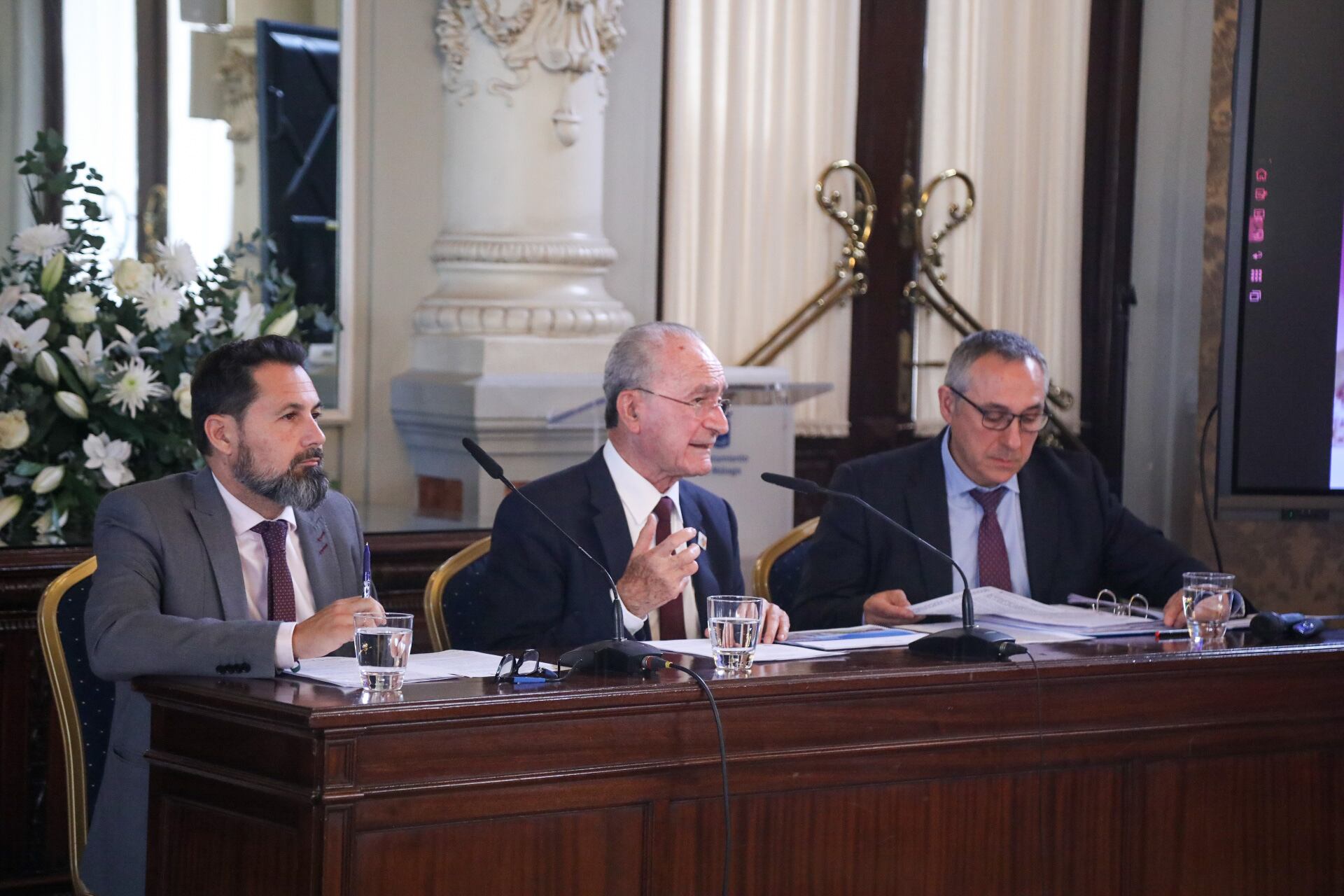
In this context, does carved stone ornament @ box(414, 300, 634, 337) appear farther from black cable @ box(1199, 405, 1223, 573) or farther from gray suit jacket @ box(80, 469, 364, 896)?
black cable @ box(1199, 405, 1223, 573)

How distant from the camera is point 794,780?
253 cm

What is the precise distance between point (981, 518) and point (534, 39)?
6.09 ft

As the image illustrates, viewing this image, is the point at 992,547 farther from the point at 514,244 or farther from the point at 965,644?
the point at 514,244

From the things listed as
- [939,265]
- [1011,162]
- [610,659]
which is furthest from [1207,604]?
[1011,162]

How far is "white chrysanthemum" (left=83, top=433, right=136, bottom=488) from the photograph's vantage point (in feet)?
11.8

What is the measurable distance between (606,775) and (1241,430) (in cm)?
305

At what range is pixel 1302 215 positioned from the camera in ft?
16.0

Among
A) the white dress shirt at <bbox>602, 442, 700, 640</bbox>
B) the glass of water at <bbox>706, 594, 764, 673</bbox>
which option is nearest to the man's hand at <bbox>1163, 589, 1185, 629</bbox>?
the white dress shirt at <bbox>602, 442, 700, 640</bbox>

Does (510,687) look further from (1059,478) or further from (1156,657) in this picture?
(1059,478)

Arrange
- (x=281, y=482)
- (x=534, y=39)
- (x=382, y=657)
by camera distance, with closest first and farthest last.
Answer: (x=382, y=657) < (x=281, y=482) < (x=534, y=39)

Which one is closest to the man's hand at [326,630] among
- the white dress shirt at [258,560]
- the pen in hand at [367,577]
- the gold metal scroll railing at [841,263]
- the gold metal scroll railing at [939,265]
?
the pen in hand at [367,577]

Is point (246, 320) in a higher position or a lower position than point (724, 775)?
higher

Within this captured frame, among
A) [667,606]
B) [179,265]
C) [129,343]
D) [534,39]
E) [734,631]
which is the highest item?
[534,39]

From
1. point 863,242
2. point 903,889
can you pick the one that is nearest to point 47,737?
point 903,889
